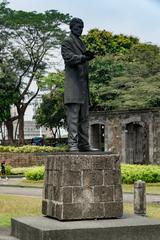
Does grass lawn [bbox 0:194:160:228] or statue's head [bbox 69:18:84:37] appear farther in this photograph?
grass lawn [bbox 0:194:160:228]

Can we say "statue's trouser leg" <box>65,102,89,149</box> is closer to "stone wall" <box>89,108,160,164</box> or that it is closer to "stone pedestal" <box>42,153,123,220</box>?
"stone pedestal" <box>42,153,123,220</box>

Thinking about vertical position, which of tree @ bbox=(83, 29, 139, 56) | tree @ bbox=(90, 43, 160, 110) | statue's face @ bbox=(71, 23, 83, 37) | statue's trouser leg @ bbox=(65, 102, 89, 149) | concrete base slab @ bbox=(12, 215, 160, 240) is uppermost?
tree @ bbox=(83, 29, 139, 56)

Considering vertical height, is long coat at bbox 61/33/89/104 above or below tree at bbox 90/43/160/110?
below

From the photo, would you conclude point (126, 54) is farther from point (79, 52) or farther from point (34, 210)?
point (79, 52)

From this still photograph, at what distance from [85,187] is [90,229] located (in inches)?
37.4

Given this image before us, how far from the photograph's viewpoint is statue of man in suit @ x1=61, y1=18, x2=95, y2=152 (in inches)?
479

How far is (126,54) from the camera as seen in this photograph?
4947 cm

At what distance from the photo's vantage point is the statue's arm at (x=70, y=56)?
476 inches

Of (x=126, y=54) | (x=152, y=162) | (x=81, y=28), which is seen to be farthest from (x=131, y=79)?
(x=81, y=28)

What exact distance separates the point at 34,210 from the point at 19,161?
26378mm

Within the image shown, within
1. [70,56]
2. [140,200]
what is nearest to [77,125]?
[70,56]

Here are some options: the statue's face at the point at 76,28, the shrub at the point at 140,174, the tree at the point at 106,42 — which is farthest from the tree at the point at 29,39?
the statue's face at the point at 76,28

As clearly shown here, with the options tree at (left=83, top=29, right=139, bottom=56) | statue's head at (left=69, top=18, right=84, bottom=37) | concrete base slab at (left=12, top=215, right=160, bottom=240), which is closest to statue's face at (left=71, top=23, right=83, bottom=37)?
statue's head at (left=69, top=18, right=84, bottom=37)

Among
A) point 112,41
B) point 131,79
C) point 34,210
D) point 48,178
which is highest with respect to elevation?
point 112,41
